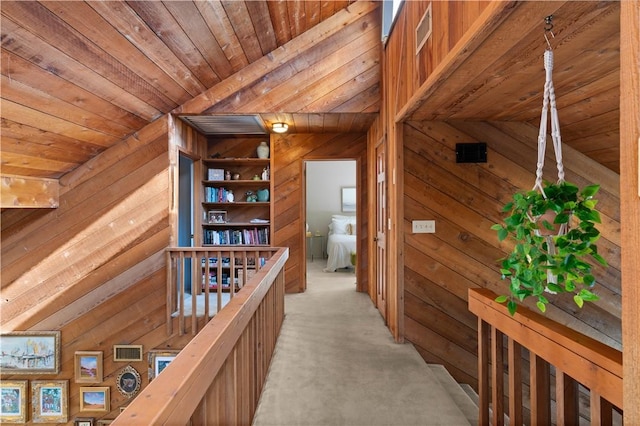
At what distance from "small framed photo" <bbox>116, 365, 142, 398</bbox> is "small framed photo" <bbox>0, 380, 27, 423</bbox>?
1100mm

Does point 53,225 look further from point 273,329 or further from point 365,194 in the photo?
point 365,194

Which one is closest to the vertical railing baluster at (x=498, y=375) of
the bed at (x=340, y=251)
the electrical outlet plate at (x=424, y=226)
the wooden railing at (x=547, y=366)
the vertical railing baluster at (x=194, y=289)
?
the wooden railing at (x=547, y=366)

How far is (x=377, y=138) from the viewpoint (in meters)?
4.25

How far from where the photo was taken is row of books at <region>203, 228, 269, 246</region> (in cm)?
542

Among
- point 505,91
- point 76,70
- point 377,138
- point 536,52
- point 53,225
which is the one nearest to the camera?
point 536,52

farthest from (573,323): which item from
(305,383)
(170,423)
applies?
(170,423)

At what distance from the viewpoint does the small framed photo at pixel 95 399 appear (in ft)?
13.4

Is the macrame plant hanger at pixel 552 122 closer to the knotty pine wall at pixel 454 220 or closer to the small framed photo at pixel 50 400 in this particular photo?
the knotty pine wall at pixel 454 220

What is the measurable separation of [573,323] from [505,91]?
2.08 m

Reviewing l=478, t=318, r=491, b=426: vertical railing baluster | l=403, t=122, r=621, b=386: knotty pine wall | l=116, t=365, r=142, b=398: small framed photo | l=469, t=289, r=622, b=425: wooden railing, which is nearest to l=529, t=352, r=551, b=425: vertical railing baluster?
l=469, t=289, r=622, b=425: wooden railing

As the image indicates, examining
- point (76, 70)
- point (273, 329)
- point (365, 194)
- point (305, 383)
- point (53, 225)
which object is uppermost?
point (76, 70)

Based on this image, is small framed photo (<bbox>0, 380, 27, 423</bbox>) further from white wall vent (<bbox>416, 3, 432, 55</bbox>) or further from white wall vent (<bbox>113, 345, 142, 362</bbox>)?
white wall vent (<bbox>416, 3, 432, 55</bbox>)

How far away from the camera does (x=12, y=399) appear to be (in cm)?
413

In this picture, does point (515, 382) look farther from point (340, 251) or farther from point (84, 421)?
point (340, 251)
